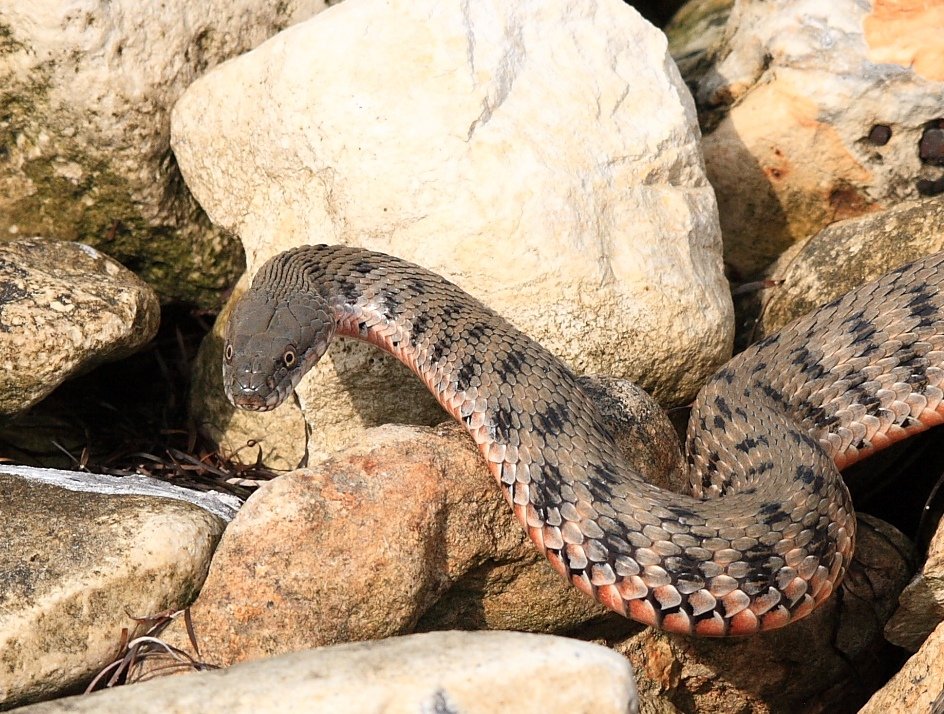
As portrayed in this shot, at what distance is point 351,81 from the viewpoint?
17.6ft

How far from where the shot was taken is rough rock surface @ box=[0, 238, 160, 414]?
16.2 feet

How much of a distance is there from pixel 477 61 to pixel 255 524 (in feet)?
8.24

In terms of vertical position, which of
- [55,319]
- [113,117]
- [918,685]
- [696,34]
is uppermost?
[696,34]

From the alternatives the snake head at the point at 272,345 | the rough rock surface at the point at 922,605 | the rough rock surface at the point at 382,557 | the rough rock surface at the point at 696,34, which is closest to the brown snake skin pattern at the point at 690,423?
the snake head at the point at 272,345

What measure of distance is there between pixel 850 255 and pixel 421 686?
386cm

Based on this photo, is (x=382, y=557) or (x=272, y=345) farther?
(x=272, y=345)

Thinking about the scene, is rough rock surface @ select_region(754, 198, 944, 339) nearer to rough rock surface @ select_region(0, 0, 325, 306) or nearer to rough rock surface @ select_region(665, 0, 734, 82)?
rough rock surface @ select_region(665, 0, 734, 82)

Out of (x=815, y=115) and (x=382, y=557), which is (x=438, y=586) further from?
(x=815, y=115)

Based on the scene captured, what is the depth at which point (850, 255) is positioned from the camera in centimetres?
593

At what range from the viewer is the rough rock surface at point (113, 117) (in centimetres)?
568

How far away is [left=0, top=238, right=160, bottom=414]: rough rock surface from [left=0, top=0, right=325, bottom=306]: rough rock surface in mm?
637

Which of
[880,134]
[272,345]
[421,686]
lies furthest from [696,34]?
[421,686]

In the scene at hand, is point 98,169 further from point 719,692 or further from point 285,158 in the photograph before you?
point 719,692

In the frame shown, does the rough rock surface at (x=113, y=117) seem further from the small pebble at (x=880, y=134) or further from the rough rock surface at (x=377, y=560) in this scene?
the small pebble at (x=880, y=134)
